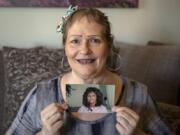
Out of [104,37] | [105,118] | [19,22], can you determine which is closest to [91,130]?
[105,118]

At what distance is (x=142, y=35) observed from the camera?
2268mm

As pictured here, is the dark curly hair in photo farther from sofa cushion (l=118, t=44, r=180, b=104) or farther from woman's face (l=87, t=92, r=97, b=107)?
sofa cushion (l=118, t=44, r=180, b=104)

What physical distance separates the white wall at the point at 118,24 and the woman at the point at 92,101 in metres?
1.07

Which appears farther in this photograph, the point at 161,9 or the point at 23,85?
the point at 161,9

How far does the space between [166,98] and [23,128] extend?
894 mm

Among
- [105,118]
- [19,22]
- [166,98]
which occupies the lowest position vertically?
[166,98]

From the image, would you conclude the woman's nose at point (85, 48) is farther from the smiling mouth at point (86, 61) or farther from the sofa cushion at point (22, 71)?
the sofa cushion at point (22, 71)

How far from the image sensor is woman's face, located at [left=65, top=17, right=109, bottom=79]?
1251 millimetres

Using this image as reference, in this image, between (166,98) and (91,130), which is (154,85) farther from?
(91,130)

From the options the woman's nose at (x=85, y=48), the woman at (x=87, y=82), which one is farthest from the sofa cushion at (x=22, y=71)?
the woman's nose at (x=85, y=48)

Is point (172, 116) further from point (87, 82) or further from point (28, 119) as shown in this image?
point (28, 119)

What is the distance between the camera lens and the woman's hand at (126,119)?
3.94 feet

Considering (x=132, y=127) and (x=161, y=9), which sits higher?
(x=161, y=9)

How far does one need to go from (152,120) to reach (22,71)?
2.65ft
